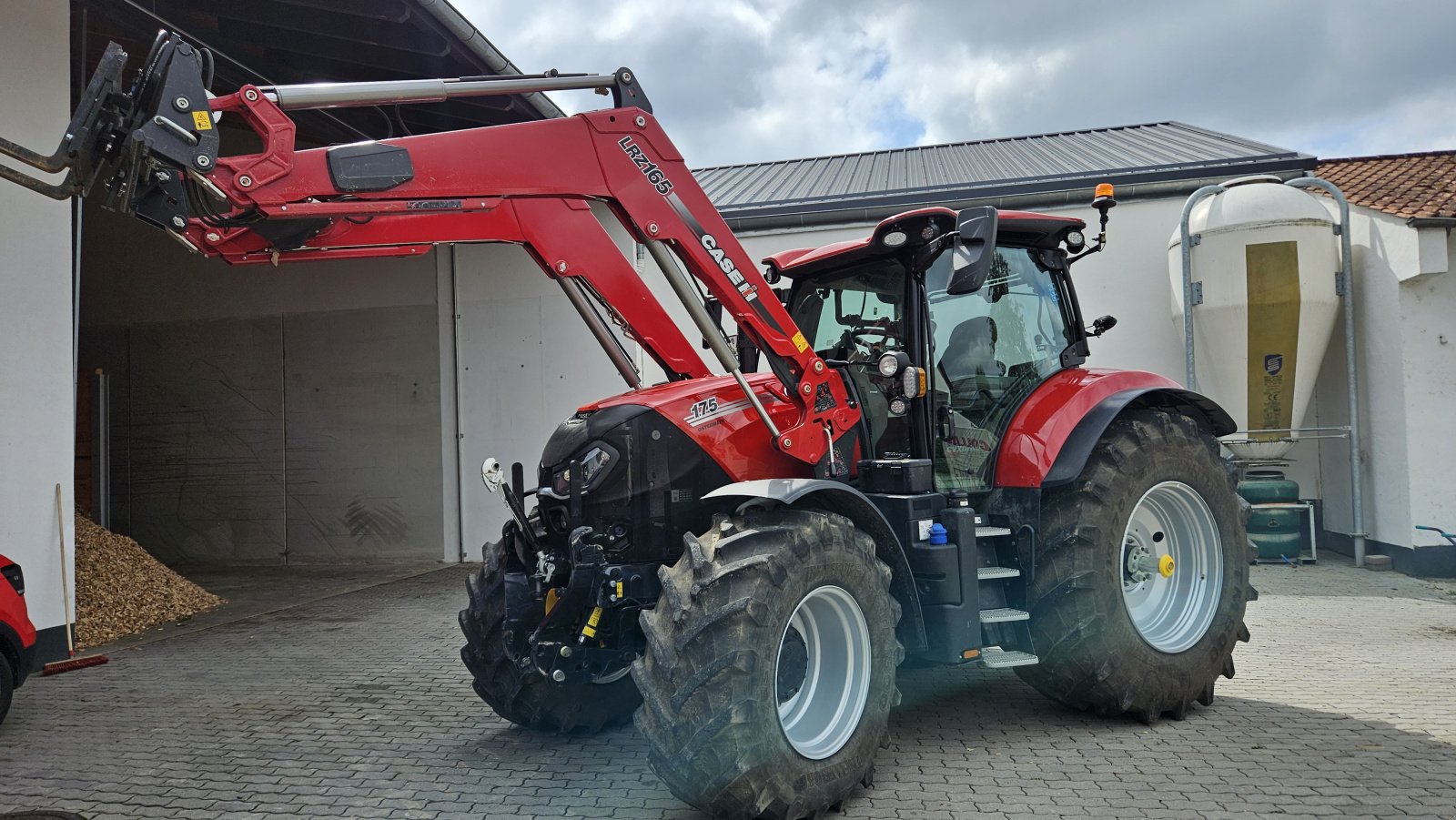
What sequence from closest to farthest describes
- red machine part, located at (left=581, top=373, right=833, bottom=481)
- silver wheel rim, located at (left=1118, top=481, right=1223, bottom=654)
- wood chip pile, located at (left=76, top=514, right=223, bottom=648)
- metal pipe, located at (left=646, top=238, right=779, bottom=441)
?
metal pipe, located at (left=646, top=238, right=779, bottom=441), red machine part, located at (left=581, top=373, right=833, bottom=481), silver wheel rim, located at (left=1118, top=481, right=1223, bottom=654), wood chip pile, located at (left=76, top=514, right=223, bottom=648)

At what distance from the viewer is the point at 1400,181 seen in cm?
1025

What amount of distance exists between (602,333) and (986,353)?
73.4 inches

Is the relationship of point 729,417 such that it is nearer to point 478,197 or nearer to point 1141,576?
point 478,197

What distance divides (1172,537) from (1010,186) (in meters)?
6.95

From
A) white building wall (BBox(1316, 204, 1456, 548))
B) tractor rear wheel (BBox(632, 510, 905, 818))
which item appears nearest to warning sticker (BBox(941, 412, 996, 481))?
tractor rear wheel (BBox(632, 510, 905, 818))

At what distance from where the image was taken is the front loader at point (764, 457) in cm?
329

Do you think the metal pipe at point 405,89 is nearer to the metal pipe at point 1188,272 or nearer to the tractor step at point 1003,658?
the tractor step at point 1003,658

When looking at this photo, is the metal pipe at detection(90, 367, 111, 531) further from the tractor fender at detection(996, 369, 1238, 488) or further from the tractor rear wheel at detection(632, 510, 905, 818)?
the tractor fender at detection(996, 369, 1238, 488)

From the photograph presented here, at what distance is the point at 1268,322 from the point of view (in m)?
9.47

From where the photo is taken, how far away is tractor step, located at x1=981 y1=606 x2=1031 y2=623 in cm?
432

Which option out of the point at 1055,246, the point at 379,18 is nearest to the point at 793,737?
the point at 1055,246

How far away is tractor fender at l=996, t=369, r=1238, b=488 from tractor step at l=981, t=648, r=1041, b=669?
0.76 meters

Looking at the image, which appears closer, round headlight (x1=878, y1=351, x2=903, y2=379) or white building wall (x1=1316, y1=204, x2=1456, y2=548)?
round headlight (x1=878, y1=351, x2=903, y2=379)

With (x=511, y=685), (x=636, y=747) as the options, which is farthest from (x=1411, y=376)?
(x=511, y=685)
